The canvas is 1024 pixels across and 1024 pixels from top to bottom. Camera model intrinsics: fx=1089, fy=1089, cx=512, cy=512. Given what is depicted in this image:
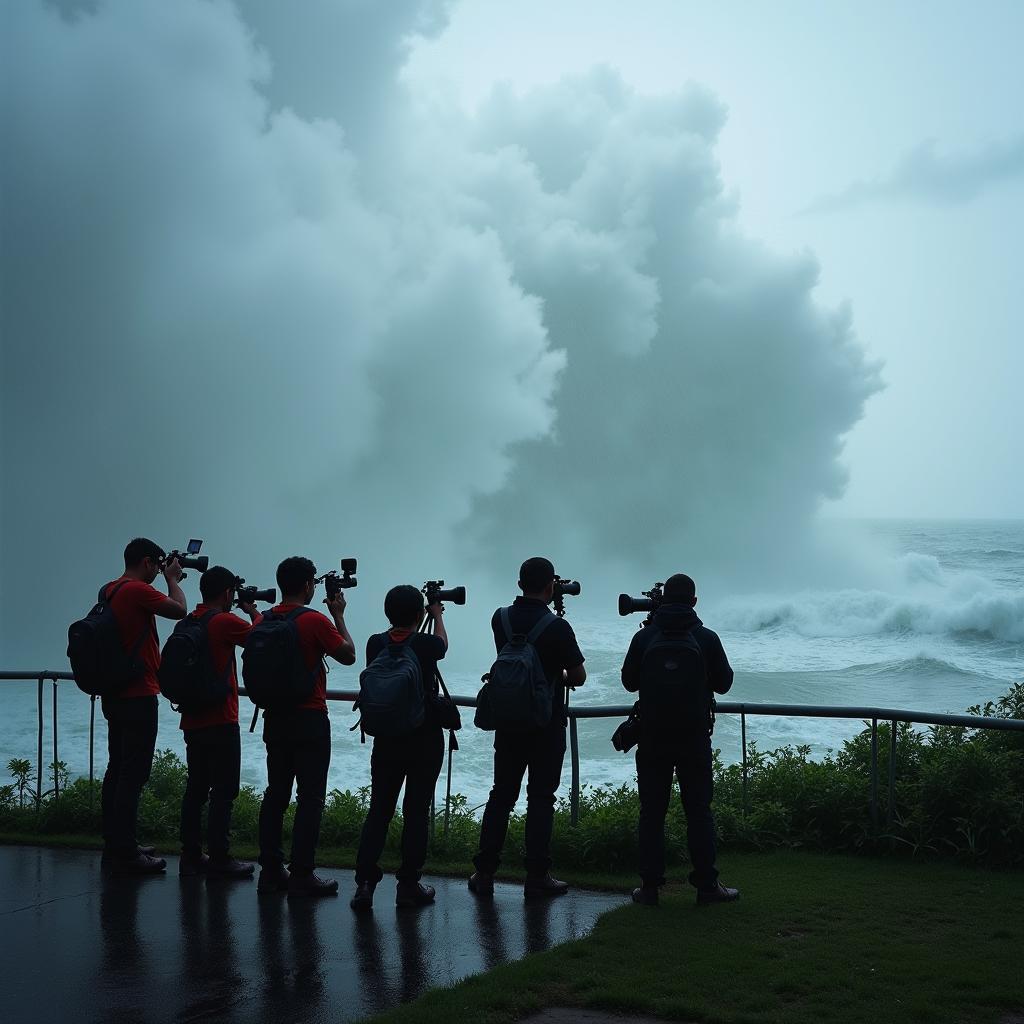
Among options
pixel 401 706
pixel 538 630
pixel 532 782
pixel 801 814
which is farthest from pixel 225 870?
pixel 801 814

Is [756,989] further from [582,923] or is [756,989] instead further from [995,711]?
[995,711]

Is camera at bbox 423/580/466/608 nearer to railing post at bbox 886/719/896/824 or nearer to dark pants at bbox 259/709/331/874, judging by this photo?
dark pants at bbox 259/709/331/874

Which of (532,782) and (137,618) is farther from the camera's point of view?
(137,618)

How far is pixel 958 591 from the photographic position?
51.2 m

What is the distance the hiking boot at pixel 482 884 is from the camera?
6215mm

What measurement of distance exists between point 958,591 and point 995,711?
149ft

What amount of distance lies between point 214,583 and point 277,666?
957 mm

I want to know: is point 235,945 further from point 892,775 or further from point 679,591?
point 892,775

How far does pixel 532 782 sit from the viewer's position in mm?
6090

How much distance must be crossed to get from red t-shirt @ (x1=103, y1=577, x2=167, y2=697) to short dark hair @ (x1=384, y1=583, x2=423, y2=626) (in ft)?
4.82

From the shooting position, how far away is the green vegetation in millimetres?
6766

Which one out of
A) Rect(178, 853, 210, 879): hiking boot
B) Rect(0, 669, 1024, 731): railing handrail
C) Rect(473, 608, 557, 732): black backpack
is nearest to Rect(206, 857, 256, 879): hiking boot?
Rect(178, 853, 210, 879): hiking boot

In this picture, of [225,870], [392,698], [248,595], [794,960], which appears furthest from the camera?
[248,595]

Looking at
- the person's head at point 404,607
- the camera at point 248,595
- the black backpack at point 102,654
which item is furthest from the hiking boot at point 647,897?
the black backpack at point 102,654
